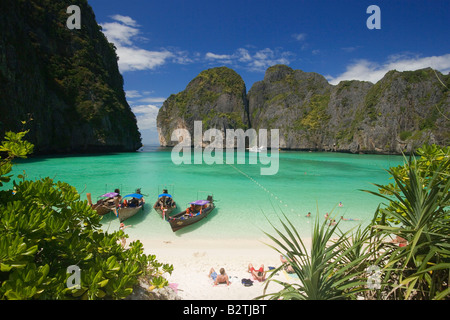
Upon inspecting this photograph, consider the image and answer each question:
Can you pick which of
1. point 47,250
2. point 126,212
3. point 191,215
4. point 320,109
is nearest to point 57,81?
point 126,212

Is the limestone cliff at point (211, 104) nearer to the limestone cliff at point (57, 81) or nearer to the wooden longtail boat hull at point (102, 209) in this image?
the limestone cliff at point (57, 81)

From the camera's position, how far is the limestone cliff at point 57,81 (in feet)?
105

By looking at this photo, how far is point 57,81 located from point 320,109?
96371 mm

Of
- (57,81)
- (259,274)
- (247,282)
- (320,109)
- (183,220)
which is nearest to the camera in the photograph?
(247,282)

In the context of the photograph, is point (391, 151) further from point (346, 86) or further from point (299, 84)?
point (299, 84)

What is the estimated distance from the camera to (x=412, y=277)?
185cm

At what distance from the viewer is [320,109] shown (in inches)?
3863

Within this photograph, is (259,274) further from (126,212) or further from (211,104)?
(211,104)

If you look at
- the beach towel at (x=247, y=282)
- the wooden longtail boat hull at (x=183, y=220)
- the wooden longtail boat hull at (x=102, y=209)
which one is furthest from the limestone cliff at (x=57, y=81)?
the beach towel at (x=247, y=282)

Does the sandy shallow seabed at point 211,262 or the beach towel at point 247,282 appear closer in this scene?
the sandy shallow seabed at point 211,262

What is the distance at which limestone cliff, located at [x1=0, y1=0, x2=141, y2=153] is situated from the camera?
31891 millimetres

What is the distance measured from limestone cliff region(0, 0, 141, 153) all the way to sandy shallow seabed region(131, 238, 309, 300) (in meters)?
31.9

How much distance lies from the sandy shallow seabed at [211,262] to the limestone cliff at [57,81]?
1255 inches

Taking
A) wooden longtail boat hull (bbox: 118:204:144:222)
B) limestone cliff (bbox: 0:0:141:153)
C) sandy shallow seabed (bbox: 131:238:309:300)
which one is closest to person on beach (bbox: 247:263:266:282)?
sandy shallow seabed (bbox: 131:238:309:300)
